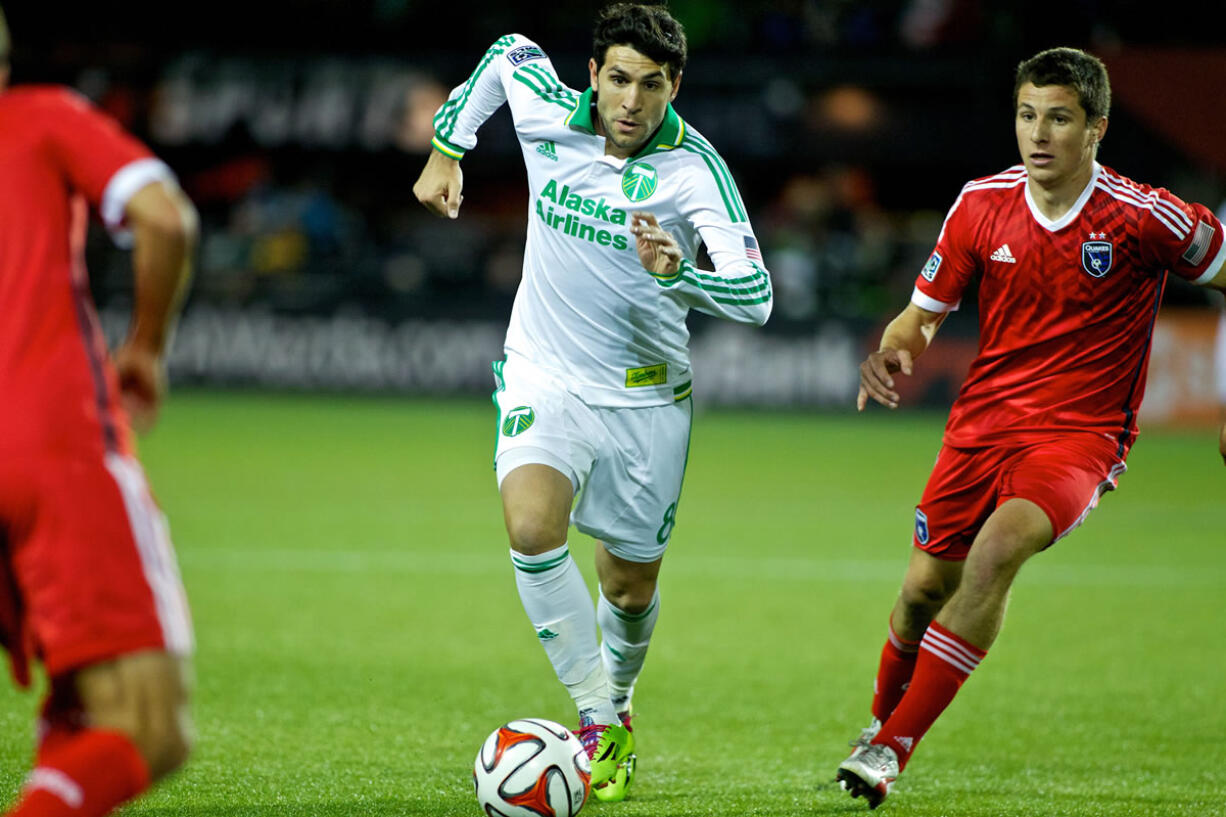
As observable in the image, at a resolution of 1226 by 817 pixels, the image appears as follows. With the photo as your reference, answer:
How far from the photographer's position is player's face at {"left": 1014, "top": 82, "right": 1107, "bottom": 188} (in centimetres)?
493

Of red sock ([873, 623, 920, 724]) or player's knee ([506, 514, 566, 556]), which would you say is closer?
player's knee ([506, 514, 566, 556])

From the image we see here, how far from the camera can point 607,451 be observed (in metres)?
5.28

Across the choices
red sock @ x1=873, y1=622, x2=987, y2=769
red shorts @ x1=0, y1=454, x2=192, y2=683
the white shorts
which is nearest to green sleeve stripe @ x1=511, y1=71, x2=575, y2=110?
the white shorts

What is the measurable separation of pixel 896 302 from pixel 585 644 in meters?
16.3

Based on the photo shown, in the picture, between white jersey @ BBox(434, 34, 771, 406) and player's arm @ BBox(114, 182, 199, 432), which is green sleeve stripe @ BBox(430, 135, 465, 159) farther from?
player's arm @ BBox(114, 182, 199, 432)

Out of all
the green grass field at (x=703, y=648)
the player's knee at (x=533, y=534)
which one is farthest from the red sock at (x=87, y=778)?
the player's knee at (x=533, y=534)

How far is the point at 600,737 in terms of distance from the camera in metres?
4.94

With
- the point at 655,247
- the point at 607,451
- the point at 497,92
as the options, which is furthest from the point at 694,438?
the point at 655,247

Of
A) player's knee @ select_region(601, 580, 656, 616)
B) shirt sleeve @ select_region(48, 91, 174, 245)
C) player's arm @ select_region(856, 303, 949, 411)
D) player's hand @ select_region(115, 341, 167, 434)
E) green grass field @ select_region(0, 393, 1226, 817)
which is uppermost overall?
shirt sleeve @ select_region(48, 91, 174, 245)

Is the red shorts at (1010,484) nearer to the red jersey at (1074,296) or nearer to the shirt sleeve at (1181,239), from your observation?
the red jersey at (1074,296)

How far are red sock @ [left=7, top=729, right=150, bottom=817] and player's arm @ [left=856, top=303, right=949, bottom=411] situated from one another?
105 inches

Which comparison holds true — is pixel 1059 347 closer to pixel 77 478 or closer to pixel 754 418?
pixel 77 478

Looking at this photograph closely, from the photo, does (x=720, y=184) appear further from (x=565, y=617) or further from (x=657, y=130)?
(x=565, y=617)

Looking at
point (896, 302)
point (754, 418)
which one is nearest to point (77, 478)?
point (754, 418)
